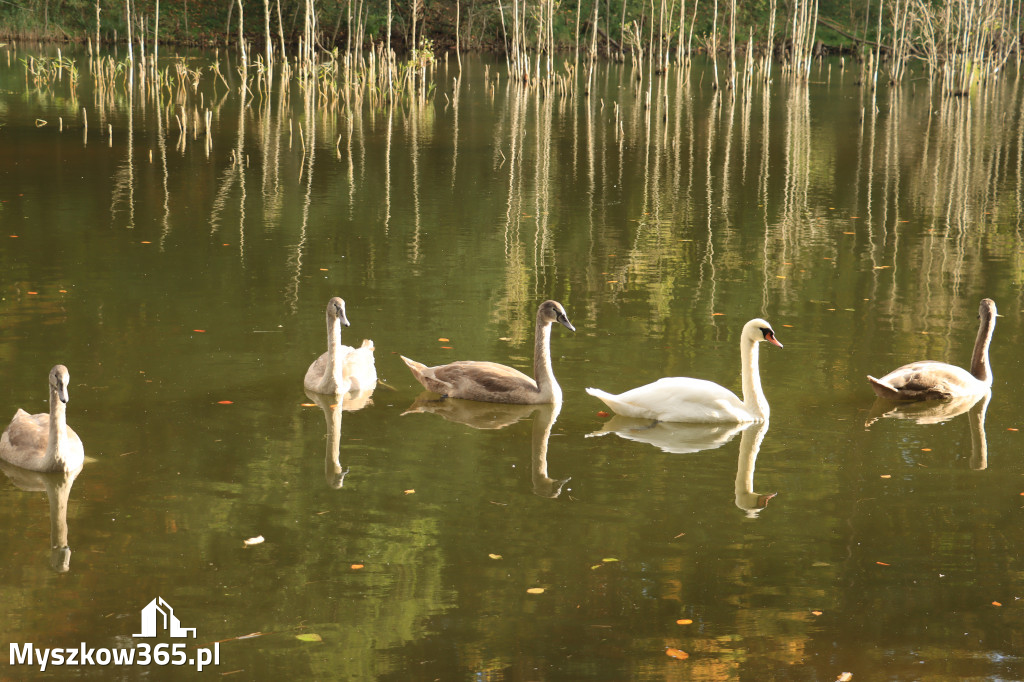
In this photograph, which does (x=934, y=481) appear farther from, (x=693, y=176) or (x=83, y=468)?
(x=693, y=176)

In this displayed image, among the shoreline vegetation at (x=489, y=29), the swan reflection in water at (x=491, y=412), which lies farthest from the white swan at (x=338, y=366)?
the shoreline vegetation at (x=489, y=29)

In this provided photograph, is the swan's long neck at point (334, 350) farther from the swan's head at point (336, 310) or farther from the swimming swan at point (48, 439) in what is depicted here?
the swimming swan at point (48, 439)

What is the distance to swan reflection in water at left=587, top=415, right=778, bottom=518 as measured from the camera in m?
8.03

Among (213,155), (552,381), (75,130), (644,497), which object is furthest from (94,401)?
(75,130)

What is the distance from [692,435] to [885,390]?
1.69m

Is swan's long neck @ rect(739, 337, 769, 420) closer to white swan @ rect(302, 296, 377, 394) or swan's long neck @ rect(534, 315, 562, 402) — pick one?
swan's long neck @ rect(534, 315, 562, 402)

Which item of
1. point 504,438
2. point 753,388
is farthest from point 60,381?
point 753,388

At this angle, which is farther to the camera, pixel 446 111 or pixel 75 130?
pixel 446 111

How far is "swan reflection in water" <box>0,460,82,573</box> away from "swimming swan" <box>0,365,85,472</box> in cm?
4

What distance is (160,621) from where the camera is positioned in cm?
554

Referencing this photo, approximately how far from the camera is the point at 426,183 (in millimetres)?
19047

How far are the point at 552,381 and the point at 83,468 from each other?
3351 millimetres

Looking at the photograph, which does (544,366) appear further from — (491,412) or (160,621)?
(160,621)

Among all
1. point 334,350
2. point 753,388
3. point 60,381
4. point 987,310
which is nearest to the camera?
point 60,381
